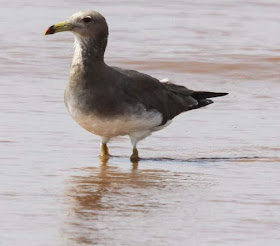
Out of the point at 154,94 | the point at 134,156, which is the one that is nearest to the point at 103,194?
the point at 134,156

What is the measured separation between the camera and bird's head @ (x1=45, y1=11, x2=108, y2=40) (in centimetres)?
920

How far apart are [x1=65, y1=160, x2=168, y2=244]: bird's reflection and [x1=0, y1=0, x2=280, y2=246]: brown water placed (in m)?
0.01

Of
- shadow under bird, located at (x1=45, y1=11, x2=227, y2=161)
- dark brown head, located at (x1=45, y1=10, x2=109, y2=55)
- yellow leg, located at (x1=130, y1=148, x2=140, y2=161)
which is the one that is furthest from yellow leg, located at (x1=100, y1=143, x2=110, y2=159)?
dark brown head, located at (x1=45, y1=10, x2=109, y2=55)

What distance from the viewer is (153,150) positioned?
32.0 feet

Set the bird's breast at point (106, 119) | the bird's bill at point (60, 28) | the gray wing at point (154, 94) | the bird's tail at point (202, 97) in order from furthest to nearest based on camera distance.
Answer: the bird's tail at point (202, 97)
the gray wing at point (154, 94)
the bird's bill at point (60, 28)
the bird's breast at point (106, 119)

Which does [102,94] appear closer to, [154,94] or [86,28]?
[86,28]

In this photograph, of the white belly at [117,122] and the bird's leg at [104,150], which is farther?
the bird's leg at [104,150]

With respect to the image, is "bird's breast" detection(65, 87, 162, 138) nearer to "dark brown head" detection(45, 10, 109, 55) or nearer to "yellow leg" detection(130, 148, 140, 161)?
"yellow leg" detection(130, 148, 140, 161)

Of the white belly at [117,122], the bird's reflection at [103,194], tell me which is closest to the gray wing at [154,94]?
the white belly at [117,122]

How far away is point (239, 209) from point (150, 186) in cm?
106

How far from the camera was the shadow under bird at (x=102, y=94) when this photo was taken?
900cm

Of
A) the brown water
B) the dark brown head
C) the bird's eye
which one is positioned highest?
the bird's eye

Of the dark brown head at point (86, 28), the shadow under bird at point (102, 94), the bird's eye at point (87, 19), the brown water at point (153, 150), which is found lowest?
the brown water at point (153, 150)

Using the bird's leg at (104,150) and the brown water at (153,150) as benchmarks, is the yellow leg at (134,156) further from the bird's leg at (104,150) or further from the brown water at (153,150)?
the bird's leg at (104,150)
